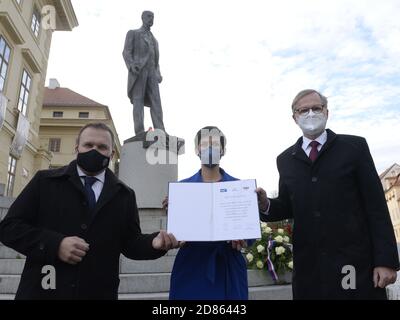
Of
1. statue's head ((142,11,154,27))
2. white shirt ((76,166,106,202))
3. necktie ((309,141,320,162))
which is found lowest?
white shirt ((76,166,106,202))

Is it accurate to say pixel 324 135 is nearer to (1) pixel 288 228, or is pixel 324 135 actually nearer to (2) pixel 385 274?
(2) pixel 385 274

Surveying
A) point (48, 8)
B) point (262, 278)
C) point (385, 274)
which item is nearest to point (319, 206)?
point (385, 274)

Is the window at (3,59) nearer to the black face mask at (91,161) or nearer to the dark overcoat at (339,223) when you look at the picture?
the black face mask at (91,161)

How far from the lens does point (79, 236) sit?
6.44 ft

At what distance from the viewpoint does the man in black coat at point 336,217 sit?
202 centimetres

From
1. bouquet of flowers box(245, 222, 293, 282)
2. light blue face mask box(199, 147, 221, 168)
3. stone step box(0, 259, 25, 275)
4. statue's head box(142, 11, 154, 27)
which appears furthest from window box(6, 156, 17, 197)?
light blue face mask box(199, 147, 221, 168)

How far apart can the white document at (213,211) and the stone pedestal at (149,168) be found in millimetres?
4937

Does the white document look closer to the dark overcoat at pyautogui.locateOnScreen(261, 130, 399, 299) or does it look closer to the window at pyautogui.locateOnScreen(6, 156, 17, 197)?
the dark overcoat at pyautogui.locateOnScreen(261, 130, 399, 299)

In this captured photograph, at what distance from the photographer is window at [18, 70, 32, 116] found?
19694 millimetres

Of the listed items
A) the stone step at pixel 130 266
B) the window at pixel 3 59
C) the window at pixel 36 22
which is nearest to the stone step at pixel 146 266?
the stone step at pixel 130 266

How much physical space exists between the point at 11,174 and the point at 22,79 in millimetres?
5672

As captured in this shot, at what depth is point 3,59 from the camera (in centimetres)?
1697

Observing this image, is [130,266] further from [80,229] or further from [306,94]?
[306,94]

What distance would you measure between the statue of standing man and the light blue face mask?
5746mm
